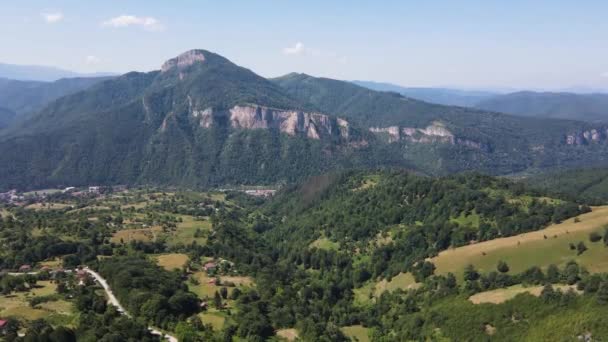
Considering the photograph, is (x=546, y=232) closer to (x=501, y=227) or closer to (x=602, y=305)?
(x=501, y=227)

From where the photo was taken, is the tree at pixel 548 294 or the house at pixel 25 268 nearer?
the tree at pixel 548 294

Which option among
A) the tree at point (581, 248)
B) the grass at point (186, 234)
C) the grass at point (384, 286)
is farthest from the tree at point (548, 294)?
the grass at point (186, 234)

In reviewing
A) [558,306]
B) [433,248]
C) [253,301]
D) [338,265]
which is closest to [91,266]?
[253,301]

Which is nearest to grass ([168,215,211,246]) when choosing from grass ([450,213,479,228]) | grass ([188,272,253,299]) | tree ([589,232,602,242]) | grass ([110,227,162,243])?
grass ([110,227,162,243])

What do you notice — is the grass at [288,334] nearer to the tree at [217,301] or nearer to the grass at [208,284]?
the tree at [217,301]

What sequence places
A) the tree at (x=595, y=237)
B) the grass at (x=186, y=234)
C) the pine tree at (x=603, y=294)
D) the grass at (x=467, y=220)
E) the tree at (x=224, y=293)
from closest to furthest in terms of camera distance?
the pine tree at (x=603, y=294), the tree at (x=224, y=293), the tree at (x=595, y=237), the grass at (x=467, y=220), the grass at (x=186, y=234)

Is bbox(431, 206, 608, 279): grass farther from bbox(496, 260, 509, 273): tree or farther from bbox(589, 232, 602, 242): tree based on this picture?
bbox(496, 260, 509, 273): tree
